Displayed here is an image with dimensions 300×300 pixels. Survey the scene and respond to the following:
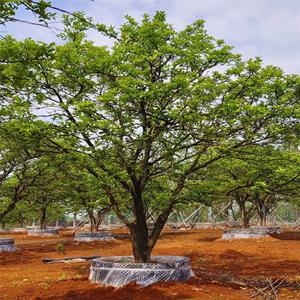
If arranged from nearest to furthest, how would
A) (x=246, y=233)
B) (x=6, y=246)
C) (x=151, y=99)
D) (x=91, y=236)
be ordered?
(x=151, y=99)
(x=6, y=246)
(x=246, y=233)
(x=91, y=236)

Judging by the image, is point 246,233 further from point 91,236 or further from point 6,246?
point 6,246

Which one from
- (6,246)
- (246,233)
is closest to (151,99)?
(6,246)

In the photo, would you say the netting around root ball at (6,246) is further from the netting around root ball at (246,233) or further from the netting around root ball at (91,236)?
the netting around root ball at (246,233)

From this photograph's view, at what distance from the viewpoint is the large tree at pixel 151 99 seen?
38.6ft

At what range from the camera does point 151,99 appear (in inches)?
465

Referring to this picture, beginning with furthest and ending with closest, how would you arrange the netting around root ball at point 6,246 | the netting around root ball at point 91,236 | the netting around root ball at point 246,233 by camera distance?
the netting around root ball at point 91,236 < the netting around root ball at point 246,233 < the netting around root ball at point 6,246

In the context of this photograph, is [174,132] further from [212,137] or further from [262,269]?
[262,269]

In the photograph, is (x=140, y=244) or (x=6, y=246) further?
(x=6, y=246)

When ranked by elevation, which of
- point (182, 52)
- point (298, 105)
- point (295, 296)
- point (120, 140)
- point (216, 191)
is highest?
point (182, 52)

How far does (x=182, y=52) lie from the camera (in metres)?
12.1

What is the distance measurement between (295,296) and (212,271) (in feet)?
16.5

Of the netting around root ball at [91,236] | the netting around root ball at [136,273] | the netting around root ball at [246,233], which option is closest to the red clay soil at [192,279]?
the netting around root ball at [136,273]

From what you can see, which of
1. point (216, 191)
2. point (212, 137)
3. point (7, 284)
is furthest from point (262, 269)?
point (7, 284)

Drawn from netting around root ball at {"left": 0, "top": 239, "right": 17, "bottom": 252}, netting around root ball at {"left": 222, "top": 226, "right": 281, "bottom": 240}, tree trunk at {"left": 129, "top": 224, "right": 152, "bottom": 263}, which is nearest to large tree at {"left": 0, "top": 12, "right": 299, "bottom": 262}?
tree trunk at {"left": 129, "top": 224, "right": 152, "bottom": 263}
